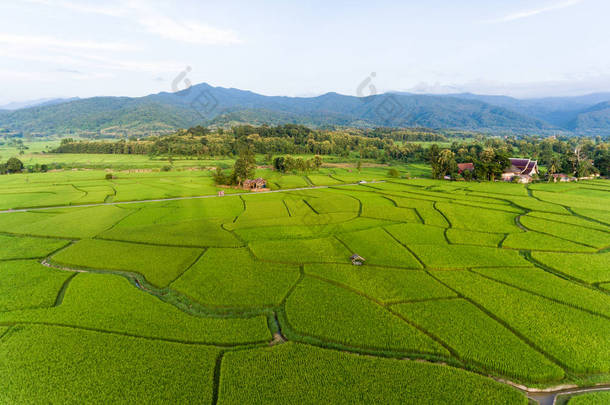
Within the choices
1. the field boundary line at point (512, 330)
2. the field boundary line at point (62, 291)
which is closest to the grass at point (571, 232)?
the field boundary line at point (512, 330)

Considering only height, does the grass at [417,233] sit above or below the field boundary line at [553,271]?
above

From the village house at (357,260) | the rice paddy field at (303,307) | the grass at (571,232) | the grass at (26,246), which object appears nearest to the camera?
the rice paddy field at (303,307)

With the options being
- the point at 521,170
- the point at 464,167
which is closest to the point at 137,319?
the point at 464,167

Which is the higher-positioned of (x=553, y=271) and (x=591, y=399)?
(x=553, y=271)

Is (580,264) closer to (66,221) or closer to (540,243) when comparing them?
(540,243)

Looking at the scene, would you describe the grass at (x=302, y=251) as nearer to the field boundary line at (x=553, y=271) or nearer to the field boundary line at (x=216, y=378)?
the field boundary line at (x=216, y=378)

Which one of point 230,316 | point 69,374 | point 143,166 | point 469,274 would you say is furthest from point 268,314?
point 143,166

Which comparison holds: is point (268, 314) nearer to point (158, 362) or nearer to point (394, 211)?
point (158, 362)
